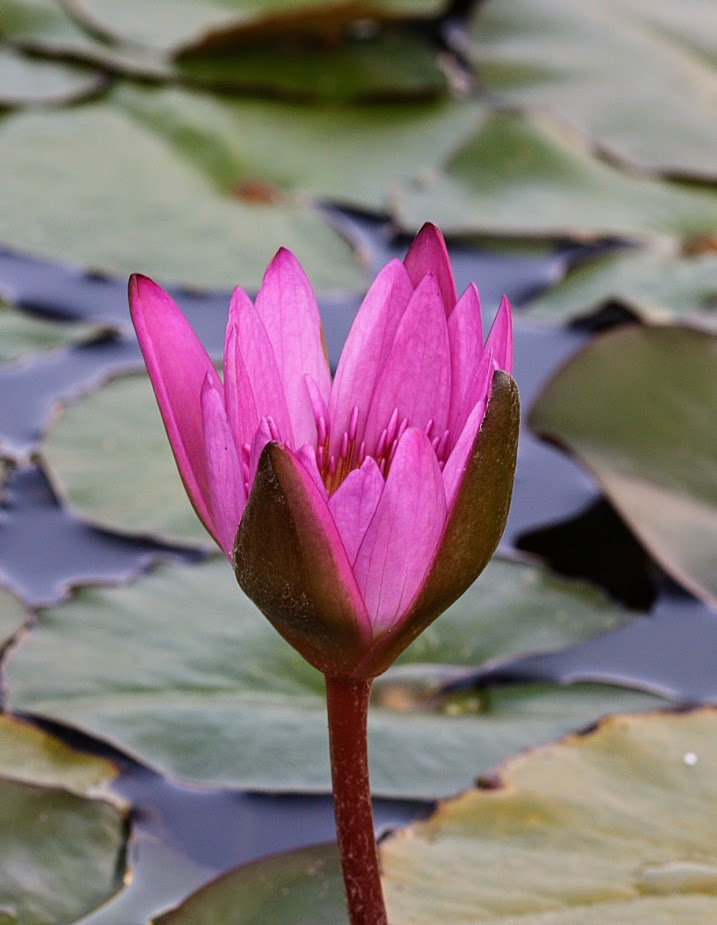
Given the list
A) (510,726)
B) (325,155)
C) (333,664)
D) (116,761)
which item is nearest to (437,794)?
(510,726)

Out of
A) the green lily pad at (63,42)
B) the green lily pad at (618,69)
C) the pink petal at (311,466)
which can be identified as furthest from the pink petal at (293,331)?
the green lily pad at (63,42)

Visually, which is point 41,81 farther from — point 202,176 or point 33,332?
point 33,332

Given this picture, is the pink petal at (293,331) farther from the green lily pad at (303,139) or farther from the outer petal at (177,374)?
the green lily pad at (303,139)

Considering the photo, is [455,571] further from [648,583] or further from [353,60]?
[353,60]

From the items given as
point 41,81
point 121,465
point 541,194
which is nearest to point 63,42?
point 41,81

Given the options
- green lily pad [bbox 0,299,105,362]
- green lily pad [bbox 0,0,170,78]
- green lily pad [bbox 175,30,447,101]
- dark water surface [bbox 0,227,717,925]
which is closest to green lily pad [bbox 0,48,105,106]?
green lily pad [bbox 0,0,170,78]
